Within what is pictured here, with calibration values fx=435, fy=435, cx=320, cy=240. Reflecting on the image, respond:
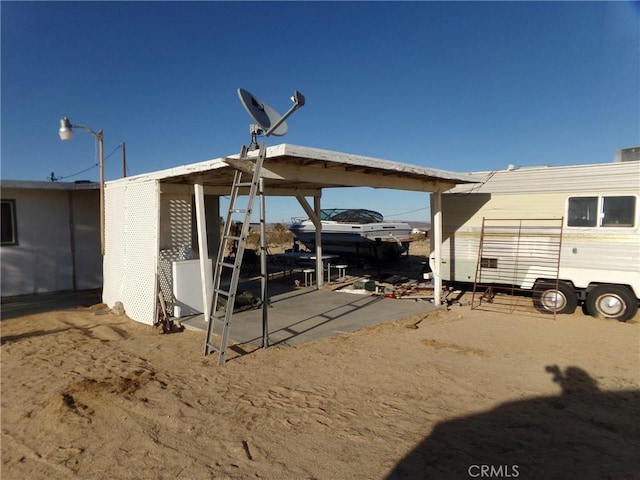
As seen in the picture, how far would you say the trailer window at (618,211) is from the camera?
8164 millimetres

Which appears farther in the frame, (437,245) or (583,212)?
(437,245)

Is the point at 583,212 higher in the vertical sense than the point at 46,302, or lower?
higher

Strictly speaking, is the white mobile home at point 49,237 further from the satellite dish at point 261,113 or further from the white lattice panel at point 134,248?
the satellite dish at point 261,113

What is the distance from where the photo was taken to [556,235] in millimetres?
8953

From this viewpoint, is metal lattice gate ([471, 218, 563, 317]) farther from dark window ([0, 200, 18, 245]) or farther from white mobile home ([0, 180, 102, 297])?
dark window ([0, 200, 18, 245])

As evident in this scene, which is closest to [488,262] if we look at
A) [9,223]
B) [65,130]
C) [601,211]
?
[601,211]

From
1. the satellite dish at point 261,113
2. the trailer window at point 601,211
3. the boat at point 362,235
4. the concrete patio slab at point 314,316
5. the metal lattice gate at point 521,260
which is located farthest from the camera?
the boat at point 362,235

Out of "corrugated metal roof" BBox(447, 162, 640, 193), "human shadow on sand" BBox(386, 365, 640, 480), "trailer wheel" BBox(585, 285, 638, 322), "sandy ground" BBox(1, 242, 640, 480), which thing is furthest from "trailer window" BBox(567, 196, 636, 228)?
"human shadow on sand" BBox(386, 365, 640, 480)

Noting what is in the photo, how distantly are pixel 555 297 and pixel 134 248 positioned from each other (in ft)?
27.8

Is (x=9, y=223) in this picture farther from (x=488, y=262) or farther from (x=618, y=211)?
(x=618, y=211)

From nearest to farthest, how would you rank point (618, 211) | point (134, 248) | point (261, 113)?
point (261, 113) → point (618, 211) → point (134, 248)

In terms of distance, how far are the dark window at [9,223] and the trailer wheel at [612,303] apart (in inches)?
520

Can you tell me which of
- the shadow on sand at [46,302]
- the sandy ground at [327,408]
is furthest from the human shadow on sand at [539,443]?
the shadow on sand at [46,302]

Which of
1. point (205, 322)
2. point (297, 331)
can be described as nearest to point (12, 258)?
point (205, 322)
